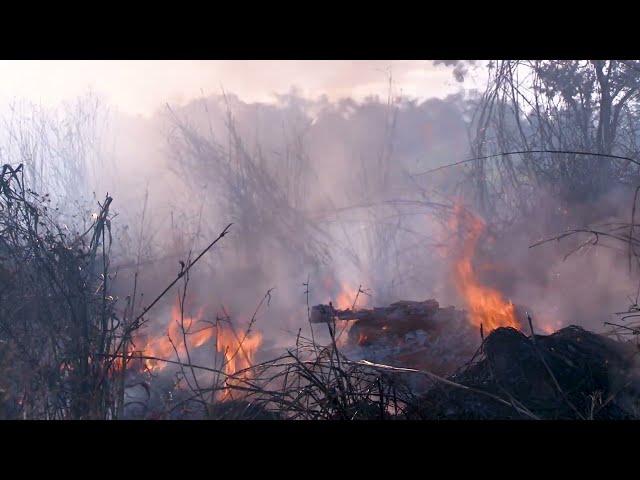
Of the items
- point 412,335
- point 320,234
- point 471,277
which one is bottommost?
point 412,335

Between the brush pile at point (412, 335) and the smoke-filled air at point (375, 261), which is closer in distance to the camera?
the smoke-filled air at point (375, 261)

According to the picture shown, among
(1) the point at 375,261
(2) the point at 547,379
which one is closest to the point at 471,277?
(1) the point at 375,261

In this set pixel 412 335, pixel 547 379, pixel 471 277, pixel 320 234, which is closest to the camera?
A: pixel 547 379

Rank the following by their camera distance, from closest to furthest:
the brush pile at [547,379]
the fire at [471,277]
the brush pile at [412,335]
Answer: the brush pile at [547,379], the brush pile at [412,335], the fire at [471,277]

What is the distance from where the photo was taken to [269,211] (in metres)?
12.1

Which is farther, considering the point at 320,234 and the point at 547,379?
the point at 320,234

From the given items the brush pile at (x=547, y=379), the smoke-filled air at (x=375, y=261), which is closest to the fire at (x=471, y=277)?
the smoke-filled air at (x=375, y=261)

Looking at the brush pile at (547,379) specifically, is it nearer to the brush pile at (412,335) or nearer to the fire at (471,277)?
the brush pile at (412,335)

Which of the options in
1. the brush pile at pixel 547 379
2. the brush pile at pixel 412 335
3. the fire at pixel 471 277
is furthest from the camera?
the fire at pixel 471 277

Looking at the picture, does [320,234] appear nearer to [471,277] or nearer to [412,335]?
[471,277]

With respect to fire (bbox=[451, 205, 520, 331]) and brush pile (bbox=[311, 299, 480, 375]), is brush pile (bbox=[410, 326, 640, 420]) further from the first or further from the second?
fire (bbox=[451, 205, 520, 331])

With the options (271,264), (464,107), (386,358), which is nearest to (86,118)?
(271,264)
